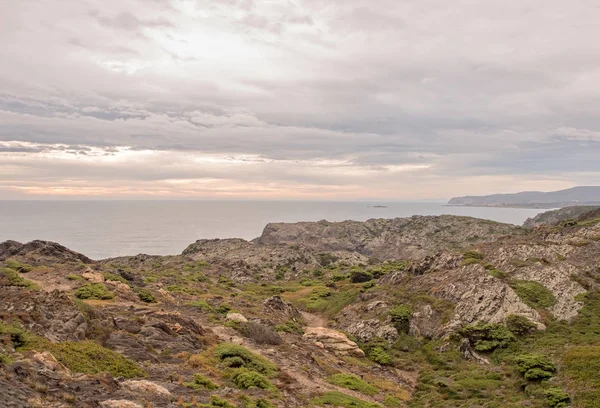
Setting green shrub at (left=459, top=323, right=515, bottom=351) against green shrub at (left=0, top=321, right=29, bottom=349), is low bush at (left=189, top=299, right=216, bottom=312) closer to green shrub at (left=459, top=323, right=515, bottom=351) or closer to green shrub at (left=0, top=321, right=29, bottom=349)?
green shrub at (left=0, top=321, right=29, bottom=349)

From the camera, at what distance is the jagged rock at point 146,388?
595 inches

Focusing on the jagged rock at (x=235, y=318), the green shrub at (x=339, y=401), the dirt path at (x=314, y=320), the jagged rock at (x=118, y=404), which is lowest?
the dirt path at (x=314, y=320)

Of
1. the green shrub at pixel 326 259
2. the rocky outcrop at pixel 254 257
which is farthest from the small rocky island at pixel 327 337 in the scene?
the green shrub at pixel 326 259

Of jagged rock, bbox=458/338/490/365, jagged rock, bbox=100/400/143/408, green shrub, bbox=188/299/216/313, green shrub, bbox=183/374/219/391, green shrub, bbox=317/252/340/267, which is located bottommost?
green shrub, bbox=317/252/340/267

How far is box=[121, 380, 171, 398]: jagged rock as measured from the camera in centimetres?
1512

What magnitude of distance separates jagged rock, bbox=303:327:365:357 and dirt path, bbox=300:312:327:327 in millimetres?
9635

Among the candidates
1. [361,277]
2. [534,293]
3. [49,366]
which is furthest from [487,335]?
[361,277]

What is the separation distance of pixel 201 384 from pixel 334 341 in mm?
19038

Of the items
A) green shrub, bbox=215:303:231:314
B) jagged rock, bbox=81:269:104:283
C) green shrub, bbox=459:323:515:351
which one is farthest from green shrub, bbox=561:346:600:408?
jagged rock, bbox=81:269:104:283

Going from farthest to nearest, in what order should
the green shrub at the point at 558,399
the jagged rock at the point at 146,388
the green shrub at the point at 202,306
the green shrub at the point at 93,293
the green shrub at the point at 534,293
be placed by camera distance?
the green shrub at the point at 202,306 < the green shrub at the point at 534,293 < the green shrub at the point at 93,293 < the green shrub at the point at 558,399 < the jagged rock at the point at 146,388

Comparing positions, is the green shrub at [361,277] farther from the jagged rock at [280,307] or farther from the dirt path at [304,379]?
the dirt path at [304,379]

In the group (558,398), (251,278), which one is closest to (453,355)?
(558,398)

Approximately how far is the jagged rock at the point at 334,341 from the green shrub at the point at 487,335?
9.52 m

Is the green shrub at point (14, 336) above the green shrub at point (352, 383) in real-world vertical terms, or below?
above
